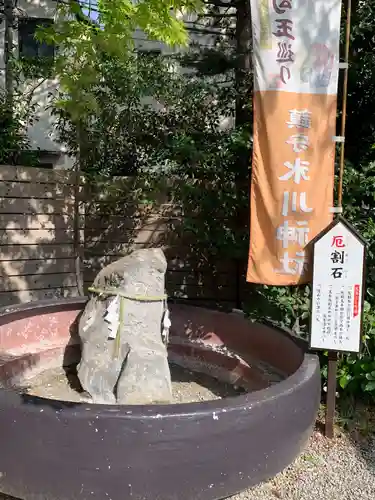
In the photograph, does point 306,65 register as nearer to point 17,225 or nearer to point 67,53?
point 67,53

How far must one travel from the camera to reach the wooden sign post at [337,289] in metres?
3.23

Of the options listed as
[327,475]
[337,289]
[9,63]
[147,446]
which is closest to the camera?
[147,446]

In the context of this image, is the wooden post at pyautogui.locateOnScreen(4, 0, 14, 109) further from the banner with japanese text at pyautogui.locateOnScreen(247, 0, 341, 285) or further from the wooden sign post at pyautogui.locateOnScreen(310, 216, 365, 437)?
the wooden sign post at pyautogui.locateOnScreen(310, 216, 365, 437)

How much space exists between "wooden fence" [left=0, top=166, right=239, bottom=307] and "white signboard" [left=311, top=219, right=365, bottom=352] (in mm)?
2494

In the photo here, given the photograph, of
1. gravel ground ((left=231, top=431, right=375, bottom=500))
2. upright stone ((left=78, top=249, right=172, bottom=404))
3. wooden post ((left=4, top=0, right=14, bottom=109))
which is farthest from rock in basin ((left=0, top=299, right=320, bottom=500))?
wooden post ((left=4, top=0, right=14, bottom=109))

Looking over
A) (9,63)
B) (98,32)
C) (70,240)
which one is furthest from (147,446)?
(9,63)

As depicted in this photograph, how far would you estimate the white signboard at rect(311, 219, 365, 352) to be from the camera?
10.6ft

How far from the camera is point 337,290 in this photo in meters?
3.28

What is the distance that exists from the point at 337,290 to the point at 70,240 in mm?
3641

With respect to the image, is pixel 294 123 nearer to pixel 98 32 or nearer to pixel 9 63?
pixel 98 32

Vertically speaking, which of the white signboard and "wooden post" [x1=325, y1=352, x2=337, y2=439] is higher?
the white signboard

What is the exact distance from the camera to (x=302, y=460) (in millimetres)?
3172

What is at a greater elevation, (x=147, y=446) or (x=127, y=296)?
(x=127, y=296)

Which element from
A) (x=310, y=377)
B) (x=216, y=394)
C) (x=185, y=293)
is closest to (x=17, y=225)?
(x=185, y=293)
